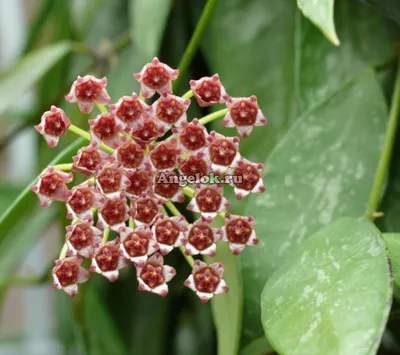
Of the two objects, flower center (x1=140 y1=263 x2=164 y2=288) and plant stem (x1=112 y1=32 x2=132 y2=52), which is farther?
plant stem (x1=112 y1=32 x2=132 y2=52)

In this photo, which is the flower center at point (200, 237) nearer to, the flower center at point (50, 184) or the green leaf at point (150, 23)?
the flower center at point (50, 184)

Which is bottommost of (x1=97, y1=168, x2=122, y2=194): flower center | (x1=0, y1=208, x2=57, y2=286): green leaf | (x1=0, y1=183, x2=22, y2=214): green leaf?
(x1=0, y1=208, x2=57, y2=286): green leaf

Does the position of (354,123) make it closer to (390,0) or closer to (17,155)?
(390,0)

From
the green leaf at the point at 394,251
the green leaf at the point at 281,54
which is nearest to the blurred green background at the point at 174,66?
the green leaf at the point at 281,54

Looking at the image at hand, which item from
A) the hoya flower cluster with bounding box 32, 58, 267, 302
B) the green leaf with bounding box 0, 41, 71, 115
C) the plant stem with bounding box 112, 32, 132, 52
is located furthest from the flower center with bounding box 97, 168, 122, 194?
the plant stem with bounding box 112, 32, 132, 52

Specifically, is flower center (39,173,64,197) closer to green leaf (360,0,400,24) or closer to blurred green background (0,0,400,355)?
blurred green background (0,0,400,355)

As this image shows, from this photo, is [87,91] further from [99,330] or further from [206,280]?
[99,330]

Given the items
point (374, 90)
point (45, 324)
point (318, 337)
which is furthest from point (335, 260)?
point (45, 324)
